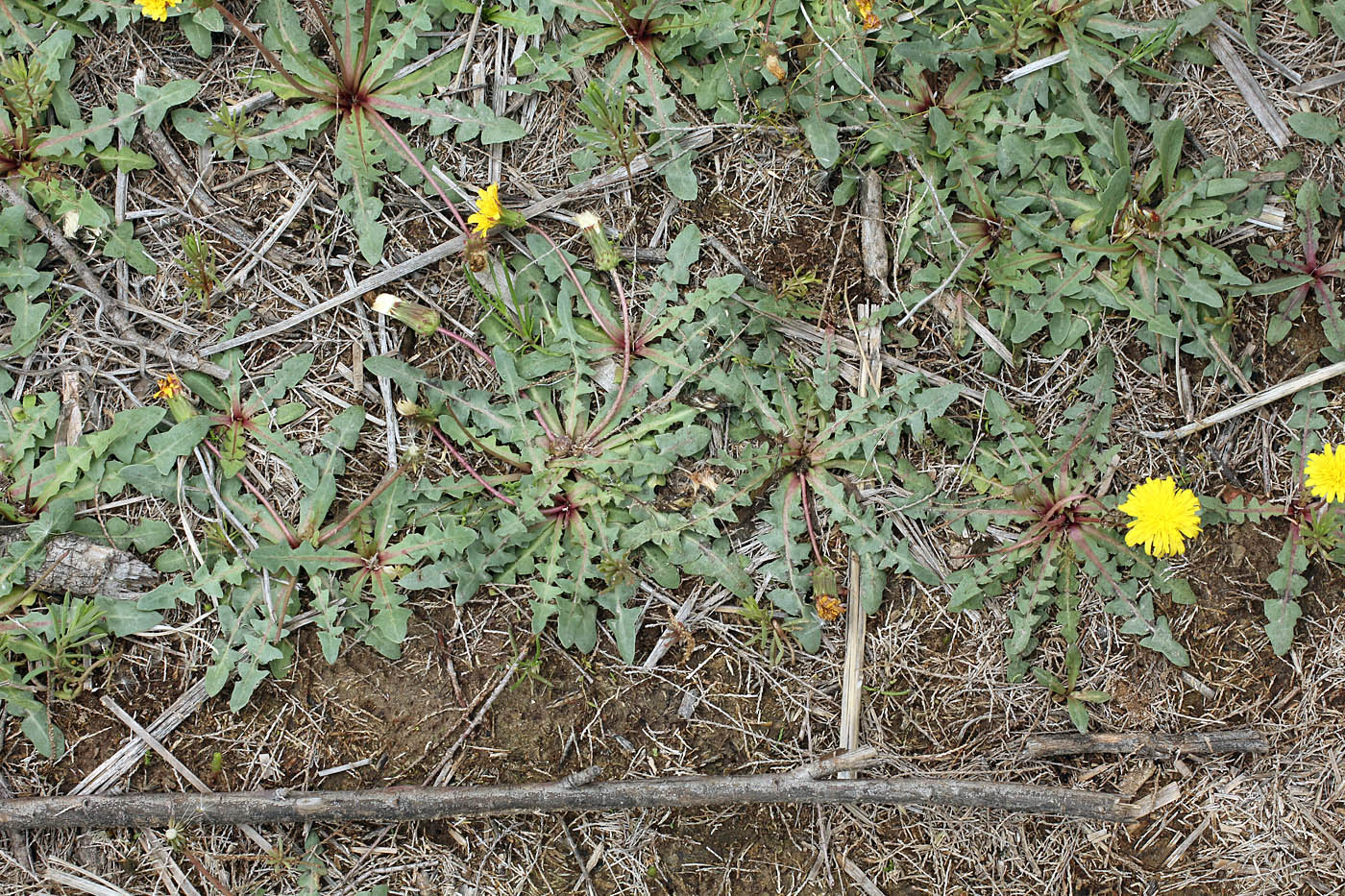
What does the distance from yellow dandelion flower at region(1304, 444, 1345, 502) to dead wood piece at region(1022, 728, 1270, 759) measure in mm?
837

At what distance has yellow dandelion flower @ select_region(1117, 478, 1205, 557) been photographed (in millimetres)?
2883

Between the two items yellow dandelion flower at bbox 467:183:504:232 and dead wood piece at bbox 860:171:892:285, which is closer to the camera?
yellow dandelion flower at bbox 467:183:504:232

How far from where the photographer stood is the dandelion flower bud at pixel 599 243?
122 inches

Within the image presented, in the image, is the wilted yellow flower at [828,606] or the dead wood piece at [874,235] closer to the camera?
the wilted yellow flower at [828,606]

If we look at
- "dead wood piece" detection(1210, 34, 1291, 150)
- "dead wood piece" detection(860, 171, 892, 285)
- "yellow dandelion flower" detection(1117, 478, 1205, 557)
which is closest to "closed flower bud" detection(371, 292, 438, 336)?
"dead wood piece" detection(860, 171, 892, 285)

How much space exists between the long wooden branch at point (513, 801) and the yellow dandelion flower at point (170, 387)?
4.30 feet

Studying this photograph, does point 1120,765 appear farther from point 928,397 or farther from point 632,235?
point 632,235

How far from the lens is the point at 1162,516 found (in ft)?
9.46

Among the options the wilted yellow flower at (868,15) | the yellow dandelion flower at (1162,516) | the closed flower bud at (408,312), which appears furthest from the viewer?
the closed flower bud at (408,312)

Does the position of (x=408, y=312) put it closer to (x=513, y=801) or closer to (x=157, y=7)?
(x=157, y=7)

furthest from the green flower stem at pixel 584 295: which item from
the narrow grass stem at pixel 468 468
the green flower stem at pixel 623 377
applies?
the narrow grass stem at pixel 468 468

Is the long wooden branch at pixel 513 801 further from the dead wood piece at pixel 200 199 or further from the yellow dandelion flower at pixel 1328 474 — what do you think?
the dead wood piece at pixel 200 199

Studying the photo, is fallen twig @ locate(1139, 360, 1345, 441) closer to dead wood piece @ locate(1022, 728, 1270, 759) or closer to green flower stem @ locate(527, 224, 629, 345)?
dead wood piece @ locate(1022, 728, 1270, 759)

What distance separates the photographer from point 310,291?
323 cm
